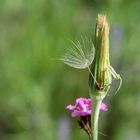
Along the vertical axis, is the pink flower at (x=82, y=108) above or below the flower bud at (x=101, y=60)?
below

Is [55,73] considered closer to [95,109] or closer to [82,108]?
[82,108]

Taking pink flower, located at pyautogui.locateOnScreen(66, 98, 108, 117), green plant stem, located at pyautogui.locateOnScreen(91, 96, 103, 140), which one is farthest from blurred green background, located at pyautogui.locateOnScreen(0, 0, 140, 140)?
green plant stem, located at pyautogui.locateOnScreen(91, 96, 103, 140)

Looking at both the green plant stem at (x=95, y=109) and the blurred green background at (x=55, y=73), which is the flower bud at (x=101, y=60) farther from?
the blurred green background at (x=55, y=73)

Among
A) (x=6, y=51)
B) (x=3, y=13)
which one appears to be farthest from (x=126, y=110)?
(x=3, y=13)

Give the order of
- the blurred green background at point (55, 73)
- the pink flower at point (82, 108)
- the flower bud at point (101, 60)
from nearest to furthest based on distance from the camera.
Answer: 1. the flower bud at point (101, 60)
2. the pink flower at point (82, 108)
3. the blurred green background at point (55, 73)

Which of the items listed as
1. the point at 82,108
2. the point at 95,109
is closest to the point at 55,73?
the point at 82,108

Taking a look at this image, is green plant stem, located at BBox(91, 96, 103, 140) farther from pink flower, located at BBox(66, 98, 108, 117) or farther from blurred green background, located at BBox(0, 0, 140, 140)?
blurred green background, located at BBox(0, 0, 140, 140)

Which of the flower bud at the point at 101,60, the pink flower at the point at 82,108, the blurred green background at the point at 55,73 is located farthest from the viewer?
the blurred green background at the point at 55,73

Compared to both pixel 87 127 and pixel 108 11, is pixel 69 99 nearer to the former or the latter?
pixel 108 11

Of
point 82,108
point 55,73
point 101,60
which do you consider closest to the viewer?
point 101,60

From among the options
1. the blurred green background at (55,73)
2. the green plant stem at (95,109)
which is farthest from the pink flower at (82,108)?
the blurred green background at (55,73)
